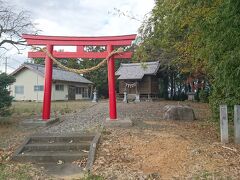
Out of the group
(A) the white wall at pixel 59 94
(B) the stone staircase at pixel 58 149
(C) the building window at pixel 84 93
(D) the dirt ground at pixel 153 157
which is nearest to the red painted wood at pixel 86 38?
(D) the dirt ground at pixel 153 157

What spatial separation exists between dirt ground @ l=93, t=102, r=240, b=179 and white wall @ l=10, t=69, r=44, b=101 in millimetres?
29284

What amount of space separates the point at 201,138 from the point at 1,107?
321 inches

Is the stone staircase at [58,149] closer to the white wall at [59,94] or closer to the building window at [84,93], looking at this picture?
the white wall at [59,94]

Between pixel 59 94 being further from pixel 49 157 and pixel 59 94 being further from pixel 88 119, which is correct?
pixel 49 157

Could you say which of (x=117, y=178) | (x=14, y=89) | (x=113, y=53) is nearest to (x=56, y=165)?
(x=117, y=178)

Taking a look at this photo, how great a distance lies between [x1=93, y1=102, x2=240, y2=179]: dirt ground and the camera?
6816 mm

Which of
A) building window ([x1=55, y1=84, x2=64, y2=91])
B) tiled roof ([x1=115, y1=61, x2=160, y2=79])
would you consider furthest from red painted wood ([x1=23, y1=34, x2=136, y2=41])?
building window ([x1=55, y1=84, x2=64, y2=91])

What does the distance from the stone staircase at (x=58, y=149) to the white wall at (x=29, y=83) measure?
2916 centimetres

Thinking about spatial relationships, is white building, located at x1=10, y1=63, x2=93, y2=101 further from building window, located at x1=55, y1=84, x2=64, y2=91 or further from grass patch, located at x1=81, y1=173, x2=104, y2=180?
grass patch, located at x1=81, y1=173, x2=104, y2=180

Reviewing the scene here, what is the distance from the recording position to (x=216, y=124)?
12.7 m

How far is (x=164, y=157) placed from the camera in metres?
7.77

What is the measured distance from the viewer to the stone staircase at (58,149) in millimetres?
8062

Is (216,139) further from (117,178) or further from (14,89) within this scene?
(14,89)

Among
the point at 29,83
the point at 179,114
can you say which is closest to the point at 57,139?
the point at 179,114
